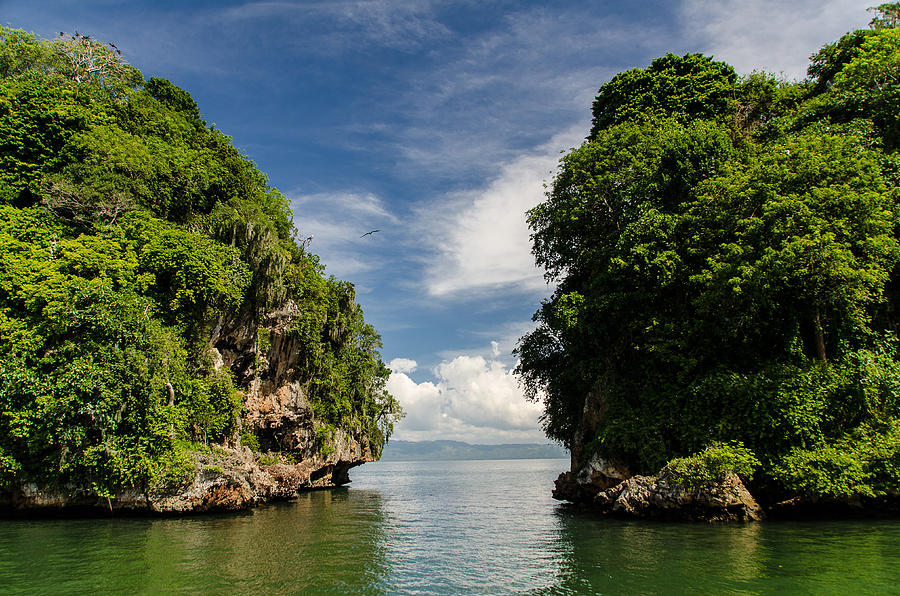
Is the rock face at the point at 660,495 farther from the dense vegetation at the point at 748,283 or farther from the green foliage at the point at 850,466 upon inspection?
the green foliage at the point at 850,466

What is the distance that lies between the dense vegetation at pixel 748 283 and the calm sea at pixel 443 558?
343cm

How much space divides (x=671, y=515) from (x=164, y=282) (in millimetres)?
25602

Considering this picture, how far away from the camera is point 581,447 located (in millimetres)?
27531

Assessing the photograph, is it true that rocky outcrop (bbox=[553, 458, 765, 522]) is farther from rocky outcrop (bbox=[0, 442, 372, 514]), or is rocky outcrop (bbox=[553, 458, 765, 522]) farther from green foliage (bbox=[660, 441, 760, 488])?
rocky outcrop (bbox=[0, 442, 372, 514])

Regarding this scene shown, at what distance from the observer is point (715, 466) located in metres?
17.7

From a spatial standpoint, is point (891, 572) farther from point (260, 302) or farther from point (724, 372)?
point (260, 302)

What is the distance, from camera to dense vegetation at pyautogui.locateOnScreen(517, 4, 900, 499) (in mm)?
17484

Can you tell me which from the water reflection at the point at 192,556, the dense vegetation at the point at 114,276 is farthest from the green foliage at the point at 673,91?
the water reflection at the point at 192,556

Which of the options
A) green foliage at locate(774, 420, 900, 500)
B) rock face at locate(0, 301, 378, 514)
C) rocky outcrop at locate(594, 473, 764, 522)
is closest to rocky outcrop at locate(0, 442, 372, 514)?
rock face at locate(0, 301, 378, 514)

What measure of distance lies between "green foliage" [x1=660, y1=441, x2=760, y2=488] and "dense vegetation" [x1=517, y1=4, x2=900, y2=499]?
0.21m

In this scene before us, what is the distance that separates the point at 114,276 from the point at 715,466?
88.1 feet

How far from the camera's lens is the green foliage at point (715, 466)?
1767 centimetres

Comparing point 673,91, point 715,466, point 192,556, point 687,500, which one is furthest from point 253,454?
point 673,91

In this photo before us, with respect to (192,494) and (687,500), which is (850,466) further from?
(192,494)
